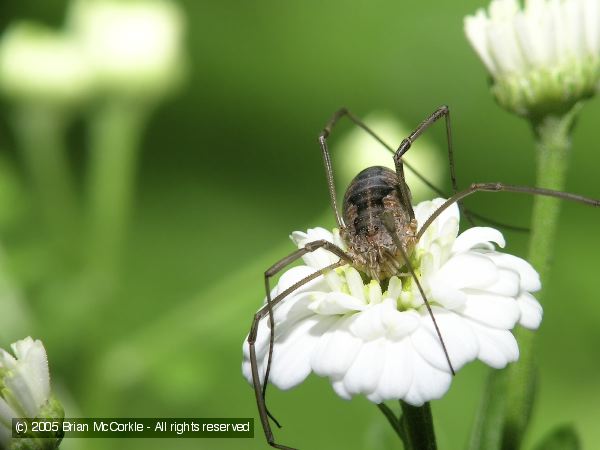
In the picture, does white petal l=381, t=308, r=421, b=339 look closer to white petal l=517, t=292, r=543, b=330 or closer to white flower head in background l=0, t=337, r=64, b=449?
white petal l=517, t=292, r=543, b=330

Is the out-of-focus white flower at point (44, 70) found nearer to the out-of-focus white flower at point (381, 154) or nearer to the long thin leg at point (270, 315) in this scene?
the out-of-focus white flower at point (381, 154)

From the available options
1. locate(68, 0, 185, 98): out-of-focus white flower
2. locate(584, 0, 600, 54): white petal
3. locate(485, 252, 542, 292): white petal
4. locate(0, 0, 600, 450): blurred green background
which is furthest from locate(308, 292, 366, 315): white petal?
locate(68, 0, 185, 98): out-of-focus white flower

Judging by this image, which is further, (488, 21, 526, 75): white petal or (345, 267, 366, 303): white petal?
(488, 21, 526, 75): white petal

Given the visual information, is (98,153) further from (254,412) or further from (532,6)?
(532,6)

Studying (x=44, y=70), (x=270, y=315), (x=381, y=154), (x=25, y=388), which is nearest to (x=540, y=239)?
(x=270, y=315)

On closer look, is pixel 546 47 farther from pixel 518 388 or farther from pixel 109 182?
pixel 109 182

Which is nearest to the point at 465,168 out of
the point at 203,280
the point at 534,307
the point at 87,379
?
the point at 203,280

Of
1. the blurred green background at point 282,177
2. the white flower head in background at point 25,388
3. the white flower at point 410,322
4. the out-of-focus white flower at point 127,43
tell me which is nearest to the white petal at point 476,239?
the white flower at point 410,322
